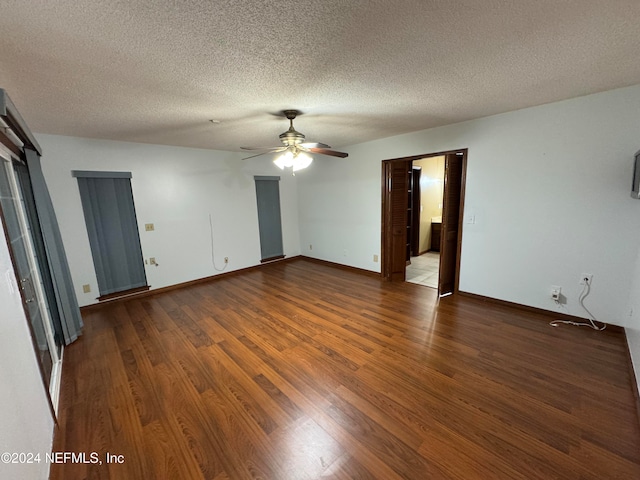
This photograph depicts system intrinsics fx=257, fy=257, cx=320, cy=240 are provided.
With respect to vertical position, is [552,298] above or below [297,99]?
below

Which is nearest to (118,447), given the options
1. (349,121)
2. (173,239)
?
(173,239)

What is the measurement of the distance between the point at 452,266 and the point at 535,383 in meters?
1.86

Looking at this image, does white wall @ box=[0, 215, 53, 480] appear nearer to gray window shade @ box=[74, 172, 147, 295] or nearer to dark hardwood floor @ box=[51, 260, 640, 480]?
dark hardwood floor @ box=[51, 260, 640, 480]

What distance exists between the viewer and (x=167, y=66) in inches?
65.7

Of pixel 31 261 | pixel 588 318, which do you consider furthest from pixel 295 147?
pixel 588 318

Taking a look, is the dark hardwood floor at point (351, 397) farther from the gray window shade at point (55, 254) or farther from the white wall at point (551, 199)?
the white wall at point (551, 199)

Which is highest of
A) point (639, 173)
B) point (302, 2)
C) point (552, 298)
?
point (302, 2)

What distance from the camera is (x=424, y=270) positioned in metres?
4.88

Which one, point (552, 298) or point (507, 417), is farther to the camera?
point (552, 298)

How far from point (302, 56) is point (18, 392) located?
2.33m

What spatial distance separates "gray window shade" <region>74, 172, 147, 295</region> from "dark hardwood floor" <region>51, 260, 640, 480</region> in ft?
2.72

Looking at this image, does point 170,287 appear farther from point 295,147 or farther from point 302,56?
point 302,56

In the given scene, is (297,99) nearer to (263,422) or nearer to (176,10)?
(176,10)

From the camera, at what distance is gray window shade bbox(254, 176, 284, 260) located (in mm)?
5289
